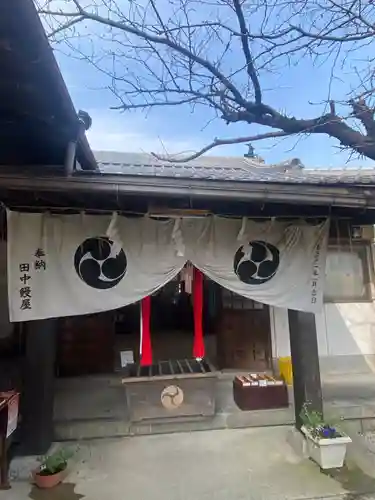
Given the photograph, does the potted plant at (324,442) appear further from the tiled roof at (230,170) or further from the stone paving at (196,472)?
the tiled roof at (230,170)

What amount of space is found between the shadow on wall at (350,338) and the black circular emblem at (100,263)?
5.79 meters

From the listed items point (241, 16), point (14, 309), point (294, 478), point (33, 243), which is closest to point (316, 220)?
point (241, 16)

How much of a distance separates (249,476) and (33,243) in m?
3.72

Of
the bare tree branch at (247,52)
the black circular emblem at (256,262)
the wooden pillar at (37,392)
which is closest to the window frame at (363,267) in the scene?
the black circular emblem at (256,262)

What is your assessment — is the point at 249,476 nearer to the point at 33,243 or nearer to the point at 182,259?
the point at 182,259

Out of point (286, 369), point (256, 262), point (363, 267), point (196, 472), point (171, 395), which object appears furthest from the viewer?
point (363, 267)

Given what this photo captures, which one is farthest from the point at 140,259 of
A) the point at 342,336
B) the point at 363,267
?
the point at 363,267

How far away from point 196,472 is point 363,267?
6.18m

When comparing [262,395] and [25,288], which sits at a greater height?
[25,288]

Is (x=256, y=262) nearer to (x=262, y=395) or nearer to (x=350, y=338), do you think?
(x=262, y=395)

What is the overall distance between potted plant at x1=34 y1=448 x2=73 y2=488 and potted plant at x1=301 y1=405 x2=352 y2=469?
306cm

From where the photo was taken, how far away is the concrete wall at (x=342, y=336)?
8539 millimetres

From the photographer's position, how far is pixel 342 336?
874 centimetres

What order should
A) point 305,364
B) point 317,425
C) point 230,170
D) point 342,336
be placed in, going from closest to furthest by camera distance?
1. point 317,425
2. point 305,364
3. point 230,170
4. point 342,336
